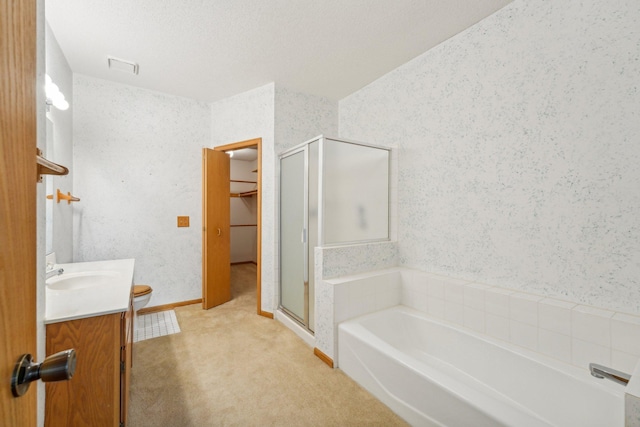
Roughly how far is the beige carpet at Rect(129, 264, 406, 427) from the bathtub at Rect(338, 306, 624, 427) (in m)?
0.19

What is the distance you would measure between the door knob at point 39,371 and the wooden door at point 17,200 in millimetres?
15

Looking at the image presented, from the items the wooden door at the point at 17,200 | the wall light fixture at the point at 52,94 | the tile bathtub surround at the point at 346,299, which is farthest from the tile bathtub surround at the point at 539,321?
the wall light fixture at the point at 52,94

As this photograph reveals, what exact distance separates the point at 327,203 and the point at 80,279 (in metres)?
1.82

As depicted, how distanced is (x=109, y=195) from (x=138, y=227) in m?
0.43

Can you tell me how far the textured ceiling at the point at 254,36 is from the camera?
1.83 metres

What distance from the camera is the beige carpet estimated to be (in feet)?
5.09

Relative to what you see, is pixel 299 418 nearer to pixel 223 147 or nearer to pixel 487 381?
pixel 487 381

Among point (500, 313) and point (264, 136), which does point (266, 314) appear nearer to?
point (264, 136)

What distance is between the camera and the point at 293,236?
2.76 metres

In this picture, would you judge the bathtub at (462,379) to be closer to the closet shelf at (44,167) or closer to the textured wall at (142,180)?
the closet shelf at (44,167)

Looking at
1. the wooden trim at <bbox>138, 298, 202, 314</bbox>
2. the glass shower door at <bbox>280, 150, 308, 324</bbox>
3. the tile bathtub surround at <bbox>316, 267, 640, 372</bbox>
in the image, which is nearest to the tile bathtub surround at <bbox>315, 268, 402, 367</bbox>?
the tile bathtub surround at <bbox>316, 267, 640, 372</bbox>

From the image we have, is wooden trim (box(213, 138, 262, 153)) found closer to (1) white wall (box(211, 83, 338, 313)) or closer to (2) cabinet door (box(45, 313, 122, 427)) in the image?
(1) white wall (box(211, 83, 338, 313))

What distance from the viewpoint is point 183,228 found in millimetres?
3256

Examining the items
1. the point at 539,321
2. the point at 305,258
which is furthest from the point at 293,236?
the point at 539,321
